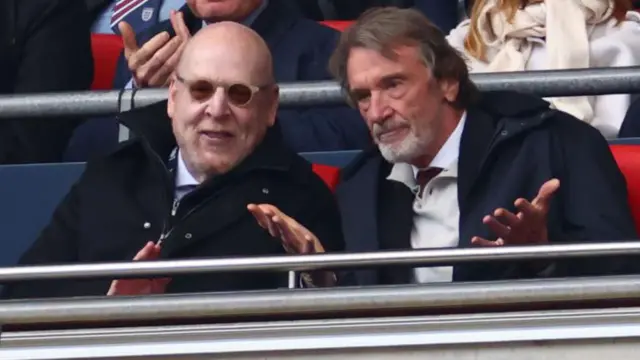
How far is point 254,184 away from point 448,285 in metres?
1.14

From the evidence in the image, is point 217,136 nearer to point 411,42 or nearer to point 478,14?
point 411,42

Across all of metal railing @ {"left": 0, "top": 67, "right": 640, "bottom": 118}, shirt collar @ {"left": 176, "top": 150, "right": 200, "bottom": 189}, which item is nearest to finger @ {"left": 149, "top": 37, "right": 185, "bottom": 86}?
metal railing @ {"left": 0, "top": 67, "right": 640, "bottom": 118}

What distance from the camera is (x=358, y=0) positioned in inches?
227

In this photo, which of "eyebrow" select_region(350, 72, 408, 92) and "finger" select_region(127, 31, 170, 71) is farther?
"finger" select_region(127, 31, 170, 71)

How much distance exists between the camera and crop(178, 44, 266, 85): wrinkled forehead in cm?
400

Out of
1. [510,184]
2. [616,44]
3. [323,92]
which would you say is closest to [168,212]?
[323,92]

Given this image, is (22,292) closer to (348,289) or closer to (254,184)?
(254,184)

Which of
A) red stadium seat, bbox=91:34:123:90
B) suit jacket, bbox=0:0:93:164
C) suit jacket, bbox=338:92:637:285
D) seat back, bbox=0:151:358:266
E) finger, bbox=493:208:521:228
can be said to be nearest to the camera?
finger, bbox=493:208:521:228

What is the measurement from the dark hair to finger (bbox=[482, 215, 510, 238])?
642mm

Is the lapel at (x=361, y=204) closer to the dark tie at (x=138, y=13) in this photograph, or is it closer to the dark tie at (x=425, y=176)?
the dark tie at (x=425, y=176)

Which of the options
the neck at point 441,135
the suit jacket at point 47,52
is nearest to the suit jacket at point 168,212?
the neck at point 441,135

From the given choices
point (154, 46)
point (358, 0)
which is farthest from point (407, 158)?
point (358, 0)

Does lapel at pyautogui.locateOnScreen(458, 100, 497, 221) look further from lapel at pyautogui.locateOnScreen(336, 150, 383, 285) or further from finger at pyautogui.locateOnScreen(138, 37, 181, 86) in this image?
finger at pyautogui.locateOnScreen(138, 37, 181, 86)

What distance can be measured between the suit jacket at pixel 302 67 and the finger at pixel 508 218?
949 millimetres
